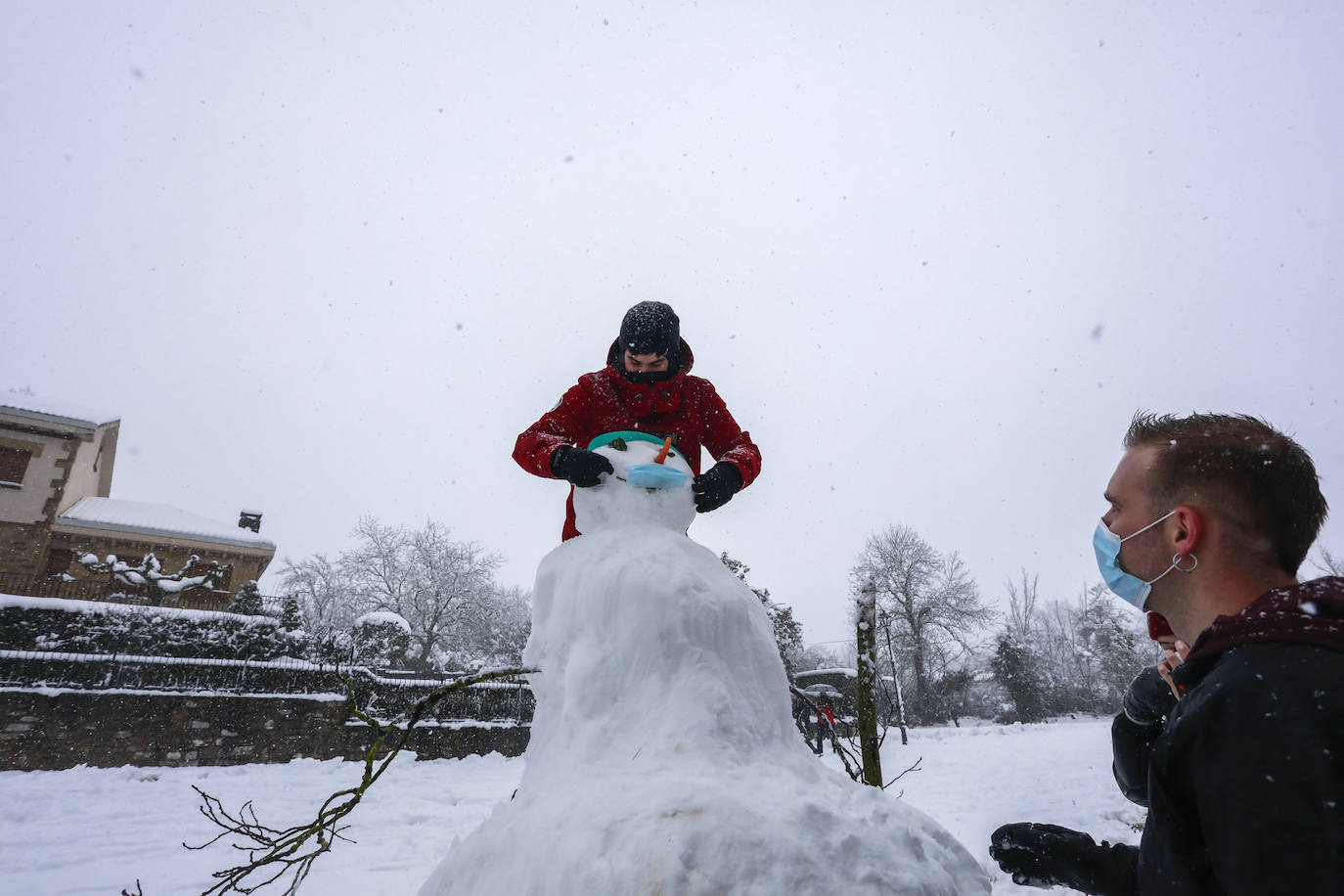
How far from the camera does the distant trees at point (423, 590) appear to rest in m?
35.3

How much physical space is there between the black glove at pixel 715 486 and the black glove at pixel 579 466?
314mm

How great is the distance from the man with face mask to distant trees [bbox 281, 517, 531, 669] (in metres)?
34.9

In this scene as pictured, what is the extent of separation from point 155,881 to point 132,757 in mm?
6967

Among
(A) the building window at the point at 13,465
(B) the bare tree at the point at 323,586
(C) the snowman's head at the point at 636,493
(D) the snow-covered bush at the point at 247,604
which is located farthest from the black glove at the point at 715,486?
(B) the bare tree at the point at 323,586

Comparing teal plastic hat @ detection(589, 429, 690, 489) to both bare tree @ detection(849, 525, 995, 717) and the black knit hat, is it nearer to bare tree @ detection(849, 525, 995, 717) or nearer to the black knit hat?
the black knit hat

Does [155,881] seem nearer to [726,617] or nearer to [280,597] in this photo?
[726,617]

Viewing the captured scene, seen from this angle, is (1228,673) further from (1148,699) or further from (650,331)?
(650,331)

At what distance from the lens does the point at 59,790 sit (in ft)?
28.7

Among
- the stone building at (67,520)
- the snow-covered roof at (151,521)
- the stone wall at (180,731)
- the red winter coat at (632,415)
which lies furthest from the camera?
the snow-covered roof at (151,521)

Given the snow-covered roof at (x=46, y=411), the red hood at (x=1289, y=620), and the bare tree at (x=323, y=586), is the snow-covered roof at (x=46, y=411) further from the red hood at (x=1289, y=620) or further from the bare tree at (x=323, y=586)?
the red hood at (x=1289, y=620)

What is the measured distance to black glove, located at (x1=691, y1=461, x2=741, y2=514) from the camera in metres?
2.15

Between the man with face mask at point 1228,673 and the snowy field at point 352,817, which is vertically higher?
the man with face mask at point 1228,673

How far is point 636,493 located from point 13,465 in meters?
28.4

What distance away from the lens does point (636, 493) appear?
2045mm
